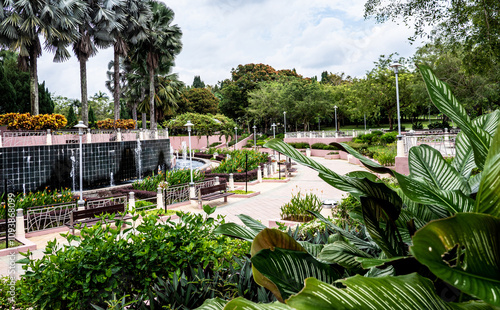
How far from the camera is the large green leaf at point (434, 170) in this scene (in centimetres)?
125

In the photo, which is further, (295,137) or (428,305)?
(295,137)

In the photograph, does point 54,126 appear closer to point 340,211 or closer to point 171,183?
point 171,183

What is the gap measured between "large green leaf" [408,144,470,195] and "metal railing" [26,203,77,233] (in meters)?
9.46

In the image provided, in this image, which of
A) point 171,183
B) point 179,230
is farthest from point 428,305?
point 171,183

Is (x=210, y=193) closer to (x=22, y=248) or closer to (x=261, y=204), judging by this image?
(x=261, y=204)

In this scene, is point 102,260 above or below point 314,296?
below

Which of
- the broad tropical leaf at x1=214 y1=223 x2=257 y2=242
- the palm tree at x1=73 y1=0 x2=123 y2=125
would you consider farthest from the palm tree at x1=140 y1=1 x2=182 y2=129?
the broad tropical leaf at x1=214 y1=223 x2=257 y2=242

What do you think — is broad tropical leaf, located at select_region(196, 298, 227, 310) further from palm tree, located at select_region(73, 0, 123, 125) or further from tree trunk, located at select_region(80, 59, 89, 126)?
palm tree, located at select_region(73, 0, 123, 125)

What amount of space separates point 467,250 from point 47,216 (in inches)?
407

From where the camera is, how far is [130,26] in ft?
78.5

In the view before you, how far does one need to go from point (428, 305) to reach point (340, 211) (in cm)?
673

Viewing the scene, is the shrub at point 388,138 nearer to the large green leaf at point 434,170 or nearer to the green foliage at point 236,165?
the green foliage at point 236,165

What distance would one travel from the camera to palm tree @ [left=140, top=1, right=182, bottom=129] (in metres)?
25.5

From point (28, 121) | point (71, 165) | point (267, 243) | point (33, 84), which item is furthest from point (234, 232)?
point (33, 84)
